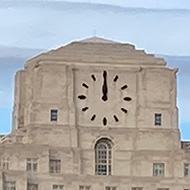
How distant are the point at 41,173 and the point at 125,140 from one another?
25.9 ft

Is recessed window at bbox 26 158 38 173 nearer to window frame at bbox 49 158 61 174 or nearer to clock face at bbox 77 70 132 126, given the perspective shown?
window frame at bbox 49 158 61 174

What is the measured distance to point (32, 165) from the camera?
159750mm

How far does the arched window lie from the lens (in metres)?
162

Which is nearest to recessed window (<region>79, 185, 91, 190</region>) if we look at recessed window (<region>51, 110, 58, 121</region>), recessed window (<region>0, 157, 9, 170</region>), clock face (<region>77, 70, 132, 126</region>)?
recessed window (<region>0, 157, 9, 170</region>)

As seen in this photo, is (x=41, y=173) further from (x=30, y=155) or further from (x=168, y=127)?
(x=168, y=127)

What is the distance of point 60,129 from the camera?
531ft

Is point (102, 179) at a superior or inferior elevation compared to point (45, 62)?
inferior

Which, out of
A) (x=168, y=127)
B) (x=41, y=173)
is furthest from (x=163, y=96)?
(x=41, y=173)

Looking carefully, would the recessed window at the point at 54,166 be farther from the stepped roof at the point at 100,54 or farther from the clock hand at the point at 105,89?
the stepped roof at the point at 100,54

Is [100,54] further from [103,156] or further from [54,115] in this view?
[103,156]

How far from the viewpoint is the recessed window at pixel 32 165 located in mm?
159625

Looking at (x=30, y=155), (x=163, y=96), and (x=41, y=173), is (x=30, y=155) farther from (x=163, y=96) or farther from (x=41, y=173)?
(x=163, y=96)

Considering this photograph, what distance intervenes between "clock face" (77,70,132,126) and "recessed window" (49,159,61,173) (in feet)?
16.1

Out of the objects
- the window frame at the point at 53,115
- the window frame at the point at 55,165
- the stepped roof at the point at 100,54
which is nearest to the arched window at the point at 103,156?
the window frame at the point at 55,165
